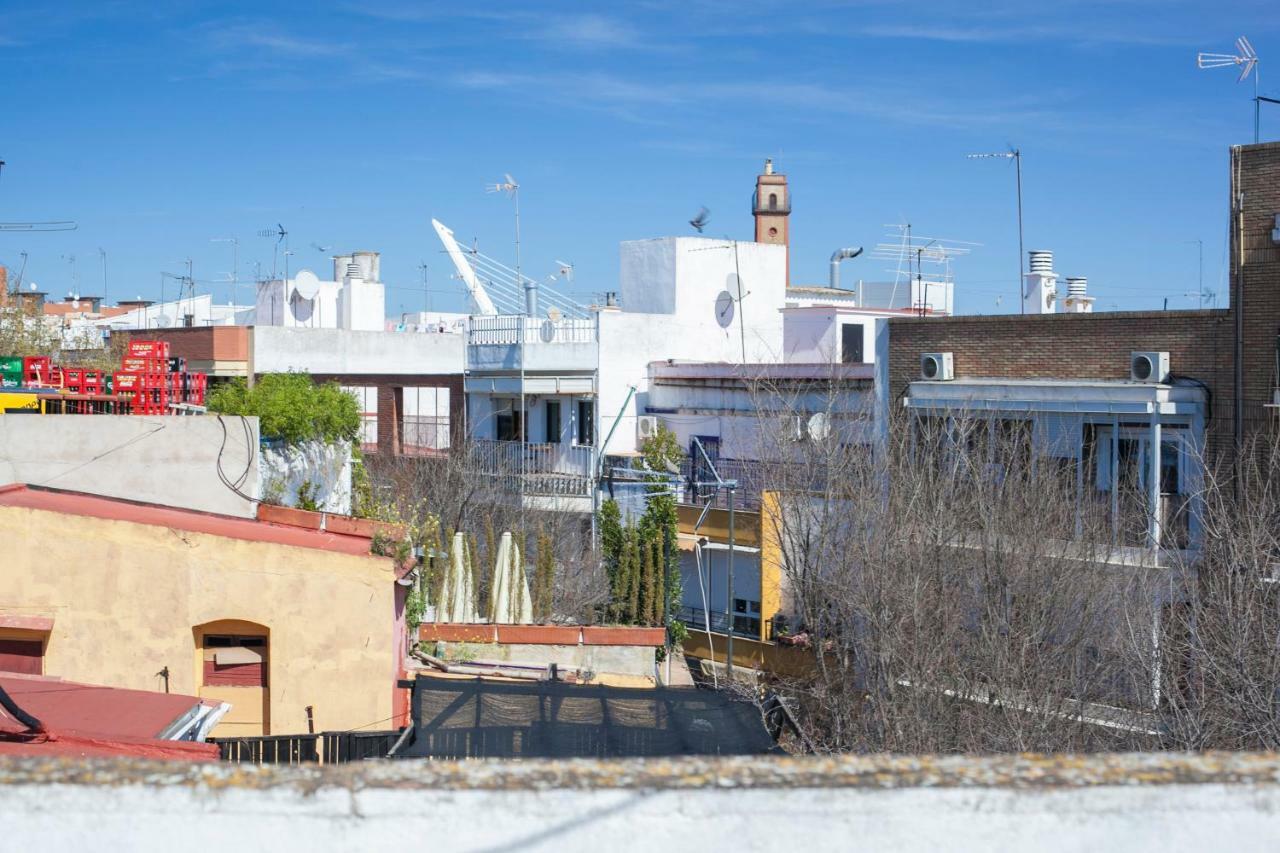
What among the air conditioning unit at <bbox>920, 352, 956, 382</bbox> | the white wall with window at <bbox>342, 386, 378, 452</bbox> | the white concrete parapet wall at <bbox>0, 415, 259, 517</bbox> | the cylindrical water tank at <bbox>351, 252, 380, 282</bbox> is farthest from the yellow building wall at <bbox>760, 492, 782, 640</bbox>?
the cylindrical water tank at <bbox>351, 252, 380, 282</bbox>

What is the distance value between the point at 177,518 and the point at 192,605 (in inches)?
53.5

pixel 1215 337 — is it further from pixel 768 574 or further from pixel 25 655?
pixel 25 655

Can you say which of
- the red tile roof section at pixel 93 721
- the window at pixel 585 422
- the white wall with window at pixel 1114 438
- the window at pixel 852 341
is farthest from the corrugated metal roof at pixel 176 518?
the window at pixel 852 341

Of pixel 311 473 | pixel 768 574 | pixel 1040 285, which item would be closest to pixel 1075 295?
pixel 1040 285

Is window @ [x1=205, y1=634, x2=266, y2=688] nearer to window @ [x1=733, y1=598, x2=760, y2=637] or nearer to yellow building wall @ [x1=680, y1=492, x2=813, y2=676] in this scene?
yellow building wall @ [x1=680, y1=492, x2=813, y2=676]

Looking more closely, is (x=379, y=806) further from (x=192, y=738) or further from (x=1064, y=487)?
(x=1064, y=487)

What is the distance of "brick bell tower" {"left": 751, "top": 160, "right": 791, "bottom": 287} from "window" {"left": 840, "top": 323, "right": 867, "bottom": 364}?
14.9 m

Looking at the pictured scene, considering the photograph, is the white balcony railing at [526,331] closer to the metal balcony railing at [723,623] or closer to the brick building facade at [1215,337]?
the metal balcony railing at [723,623]

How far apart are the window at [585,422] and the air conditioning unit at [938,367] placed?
38.9 feet

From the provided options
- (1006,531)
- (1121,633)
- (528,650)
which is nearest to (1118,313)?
(1006,531)

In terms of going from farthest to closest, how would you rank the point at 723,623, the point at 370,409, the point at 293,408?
the point at 370,409
the point at 723,623
the point at 293,408

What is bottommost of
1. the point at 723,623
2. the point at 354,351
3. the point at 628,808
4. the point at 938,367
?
the point at 723,623

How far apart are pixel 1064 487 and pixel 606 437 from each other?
14.0 meters

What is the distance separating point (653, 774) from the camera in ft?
12.9
